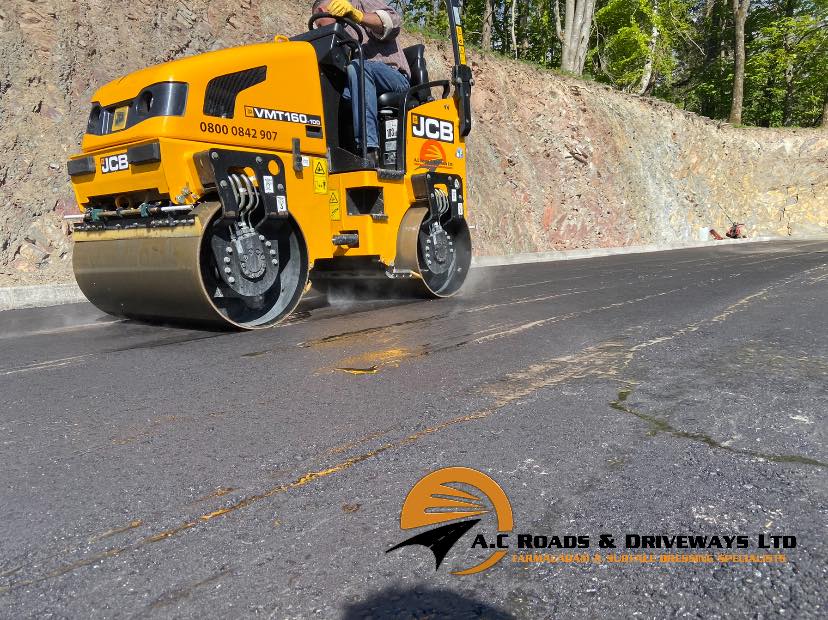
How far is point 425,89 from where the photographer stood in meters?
7.27

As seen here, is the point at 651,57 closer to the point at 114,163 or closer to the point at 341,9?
the point at 341,9

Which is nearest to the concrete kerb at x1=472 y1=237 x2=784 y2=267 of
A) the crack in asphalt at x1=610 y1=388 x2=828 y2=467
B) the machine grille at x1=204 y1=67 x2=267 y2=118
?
the machine grille at x1=204 y1=67 x2=267 y2=118

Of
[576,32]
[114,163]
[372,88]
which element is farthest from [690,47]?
[114,163]

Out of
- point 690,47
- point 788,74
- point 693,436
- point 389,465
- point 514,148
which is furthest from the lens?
point 690,47

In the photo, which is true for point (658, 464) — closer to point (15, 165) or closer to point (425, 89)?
point (425, 89)

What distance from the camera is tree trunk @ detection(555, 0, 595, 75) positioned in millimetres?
24609

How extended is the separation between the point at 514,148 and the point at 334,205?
14.3 m

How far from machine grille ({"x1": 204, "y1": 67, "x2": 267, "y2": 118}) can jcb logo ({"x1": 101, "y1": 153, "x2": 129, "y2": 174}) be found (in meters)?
0.74

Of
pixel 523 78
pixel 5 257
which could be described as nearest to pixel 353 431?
pixel 5 257

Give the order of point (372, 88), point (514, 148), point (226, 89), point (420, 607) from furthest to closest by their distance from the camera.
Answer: point (514, 148)
point (372, 88)
point (226, 89)
point (420, 607)

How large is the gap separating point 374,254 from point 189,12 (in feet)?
28.9

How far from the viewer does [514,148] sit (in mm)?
19594

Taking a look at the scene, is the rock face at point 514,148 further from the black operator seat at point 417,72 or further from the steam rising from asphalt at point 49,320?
the black operator seat at point 417,72

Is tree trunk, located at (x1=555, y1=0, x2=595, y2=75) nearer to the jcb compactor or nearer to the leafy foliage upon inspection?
the leafy foliage
